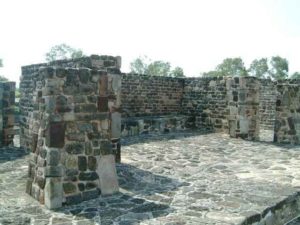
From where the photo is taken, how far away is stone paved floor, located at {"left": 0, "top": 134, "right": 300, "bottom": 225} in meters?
5.14

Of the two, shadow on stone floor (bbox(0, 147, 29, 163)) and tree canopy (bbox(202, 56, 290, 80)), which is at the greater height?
tree canopy (bbox(202, 56, 290, 80))

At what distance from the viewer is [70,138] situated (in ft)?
19.3

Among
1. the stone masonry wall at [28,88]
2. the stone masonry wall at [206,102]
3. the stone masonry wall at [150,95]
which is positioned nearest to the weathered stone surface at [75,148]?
the stone masonry wall at [28,88]

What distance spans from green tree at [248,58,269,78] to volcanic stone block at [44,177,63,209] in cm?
5318

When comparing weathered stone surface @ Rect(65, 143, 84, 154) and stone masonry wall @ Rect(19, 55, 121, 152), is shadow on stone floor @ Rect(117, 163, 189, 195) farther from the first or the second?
stone masonry wall @ Rect(19, 55, 121, 152)

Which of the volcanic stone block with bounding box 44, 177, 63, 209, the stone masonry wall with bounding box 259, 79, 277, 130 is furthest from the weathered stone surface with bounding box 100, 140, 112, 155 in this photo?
the stone masonry wall with bounding box 259, 79, 277, 130

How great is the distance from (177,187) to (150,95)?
9.62 m

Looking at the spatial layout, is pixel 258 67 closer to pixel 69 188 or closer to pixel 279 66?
pixel 279 66

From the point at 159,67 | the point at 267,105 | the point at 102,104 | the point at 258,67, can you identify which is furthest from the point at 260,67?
the point at 102,104

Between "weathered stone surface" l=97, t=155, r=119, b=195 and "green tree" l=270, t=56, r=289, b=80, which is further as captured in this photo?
"green tree" l=270, t=56, r=289, b=80

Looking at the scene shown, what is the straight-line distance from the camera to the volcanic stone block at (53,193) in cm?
545

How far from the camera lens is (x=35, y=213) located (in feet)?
17.1

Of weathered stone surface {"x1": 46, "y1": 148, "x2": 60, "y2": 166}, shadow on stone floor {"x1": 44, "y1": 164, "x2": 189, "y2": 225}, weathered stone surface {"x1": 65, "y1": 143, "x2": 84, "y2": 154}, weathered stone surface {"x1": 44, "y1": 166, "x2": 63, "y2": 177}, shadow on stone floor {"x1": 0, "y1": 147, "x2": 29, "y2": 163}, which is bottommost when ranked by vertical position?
shadow on stone floor {"x1": 44, "y1": 164, "x2": 189, "y2": 225}

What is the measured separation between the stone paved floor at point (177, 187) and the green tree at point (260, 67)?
47572 millimetres
